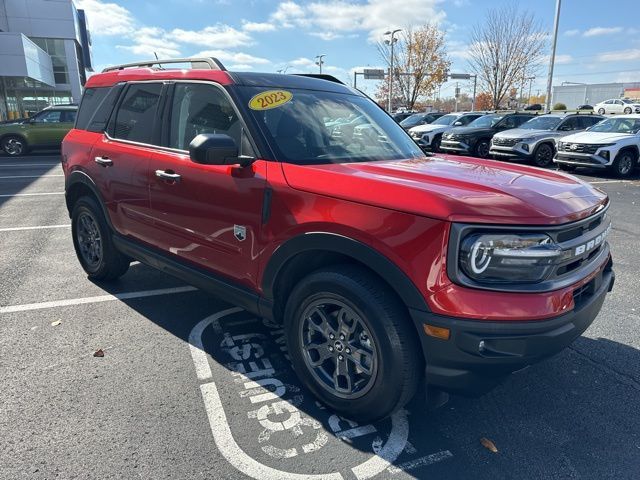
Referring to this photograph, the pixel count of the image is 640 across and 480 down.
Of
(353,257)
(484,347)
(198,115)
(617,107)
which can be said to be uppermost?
(198,115)

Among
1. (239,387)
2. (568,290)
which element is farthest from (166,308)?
(568,290)

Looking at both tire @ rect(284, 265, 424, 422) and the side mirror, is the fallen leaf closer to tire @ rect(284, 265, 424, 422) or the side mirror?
tire @ rect(284, 265, 424, 422)

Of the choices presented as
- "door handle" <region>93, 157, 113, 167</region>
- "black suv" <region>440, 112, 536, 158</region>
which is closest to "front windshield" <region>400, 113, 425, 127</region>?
"black suv" <region>440, 112, 536, 158</region>

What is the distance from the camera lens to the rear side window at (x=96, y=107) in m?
4.23

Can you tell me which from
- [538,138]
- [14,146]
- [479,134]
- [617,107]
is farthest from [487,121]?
[617,107]

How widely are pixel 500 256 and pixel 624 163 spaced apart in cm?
1301

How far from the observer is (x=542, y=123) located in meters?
16.0

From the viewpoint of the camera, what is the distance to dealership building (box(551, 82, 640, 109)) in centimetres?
8512

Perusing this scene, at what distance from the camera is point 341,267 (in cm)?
250

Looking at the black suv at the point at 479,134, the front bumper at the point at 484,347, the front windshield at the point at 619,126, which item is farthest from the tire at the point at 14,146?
the front windshield at the point at 619,126

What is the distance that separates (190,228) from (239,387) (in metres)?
1.14

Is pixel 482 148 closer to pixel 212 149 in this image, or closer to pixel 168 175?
pixel 168 175

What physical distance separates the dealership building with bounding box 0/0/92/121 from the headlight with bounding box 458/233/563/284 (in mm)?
31558

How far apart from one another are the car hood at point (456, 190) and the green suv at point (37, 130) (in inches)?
673
